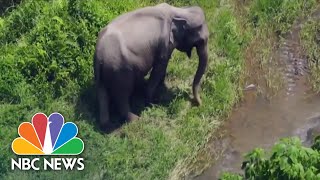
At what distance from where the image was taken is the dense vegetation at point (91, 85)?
808cm

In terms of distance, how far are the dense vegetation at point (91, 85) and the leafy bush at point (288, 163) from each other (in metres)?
2.48

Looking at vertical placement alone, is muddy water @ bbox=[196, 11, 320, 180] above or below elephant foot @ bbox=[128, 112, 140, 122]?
below

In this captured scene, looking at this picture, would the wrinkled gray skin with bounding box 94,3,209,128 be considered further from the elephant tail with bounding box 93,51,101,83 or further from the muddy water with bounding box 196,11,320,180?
the muddy water with bounding box 196,11,320,180

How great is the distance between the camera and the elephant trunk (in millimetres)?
8798

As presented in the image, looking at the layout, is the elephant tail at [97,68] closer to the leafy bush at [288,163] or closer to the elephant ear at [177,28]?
the elephant ear at [177,28]

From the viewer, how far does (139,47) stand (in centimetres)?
837

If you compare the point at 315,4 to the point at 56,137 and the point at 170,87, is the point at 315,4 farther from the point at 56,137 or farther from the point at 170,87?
the point at 56,137

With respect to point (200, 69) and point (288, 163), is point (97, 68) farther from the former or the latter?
point (288, 163)

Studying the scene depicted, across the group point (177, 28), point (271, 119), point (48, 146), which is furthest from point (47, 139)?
point (271, 119)

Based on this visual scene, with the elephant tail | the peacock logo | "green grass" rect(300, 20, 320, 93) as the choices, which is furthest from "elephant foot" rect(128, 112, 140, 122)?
"green grass" rect(300, 20, 320, 93)

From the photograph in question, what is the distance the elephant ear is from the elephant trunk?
12.4 inches

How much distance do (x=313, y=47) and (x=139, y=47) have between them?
2.74 metres

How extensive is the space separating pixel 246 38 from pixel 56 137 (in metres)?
A: 3.39

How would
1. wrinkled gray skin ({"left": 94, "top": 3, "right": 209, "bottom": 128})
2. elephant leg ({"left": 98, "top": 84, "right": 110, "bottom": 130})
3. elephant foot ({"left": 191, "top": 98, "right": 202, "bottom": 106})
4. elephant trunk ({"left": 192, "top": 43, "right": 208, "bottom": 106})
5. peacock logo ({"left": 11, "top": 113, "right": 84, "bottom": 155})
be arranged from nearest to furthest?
peacock logo ({"left": 11, "top": 113, "right": 84, "bottom": 155}) → wrinkled gray skin ({"left": 94, "top": 3, "right": 209, "bottom": 128}) → elephant leg ({"left": 98, "top": 84, "right": 110, "bottom": 130}) → elephant trunk ({"left": 192, "top": 43, "right": 208, "bottom": 106}) → elephant foot ({"left": 191, "top": 98, "right": 202, "bottom": 106})
